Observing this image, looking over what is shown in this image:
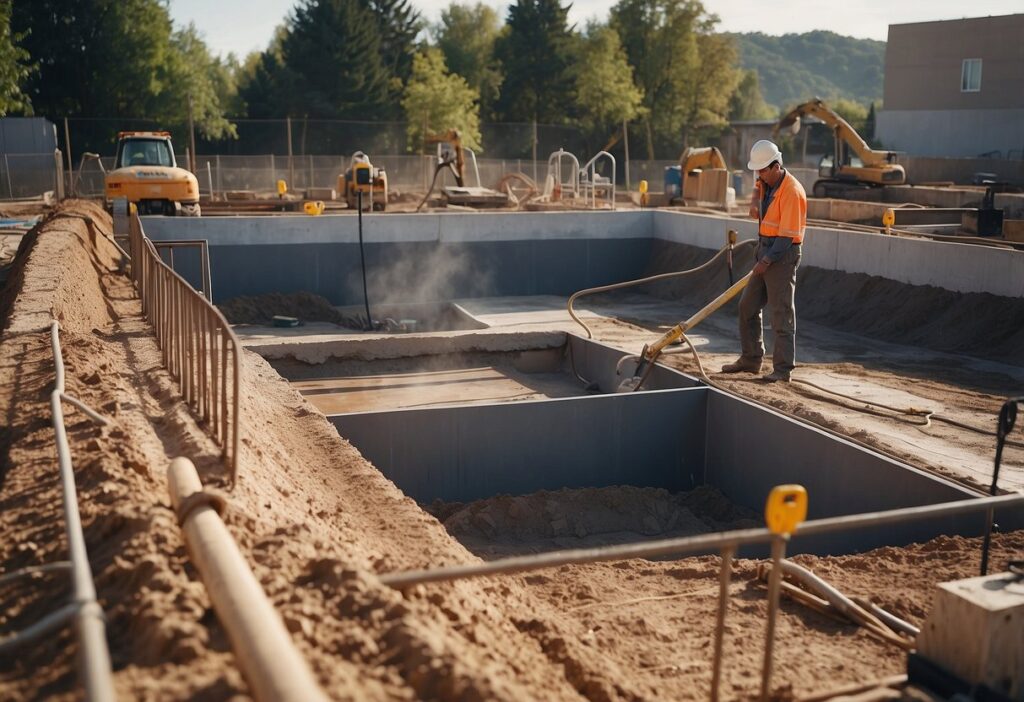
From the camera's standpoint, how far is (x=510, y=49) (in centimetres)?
5962

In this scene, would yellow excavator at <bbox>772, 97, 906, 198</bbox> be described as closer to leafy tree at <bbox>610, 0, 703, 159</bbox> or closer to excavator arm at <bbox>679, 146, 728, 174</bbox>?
excavator arm at <bbox>679, 146, 728, 174</bbox>

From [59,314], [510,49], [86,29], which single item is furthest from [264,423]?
[510,49]

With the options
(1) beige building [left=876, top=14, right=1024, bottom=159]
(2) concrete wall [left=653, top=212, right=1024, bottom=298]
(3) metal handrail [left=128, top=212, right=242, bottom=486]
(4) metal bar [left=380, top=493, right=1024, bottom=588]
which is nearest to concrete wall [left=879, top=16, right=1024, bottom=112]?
(1) beige building [left=876, top=14, right=1024, bottom=159]

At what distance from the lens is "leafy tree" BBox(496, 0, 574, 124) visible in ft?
193

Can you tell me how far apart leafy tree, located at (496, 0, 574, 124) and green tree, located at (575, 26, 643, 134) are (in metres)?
1.13

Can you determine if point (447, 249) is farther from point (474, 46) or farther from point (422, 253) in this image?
point (474, 46)

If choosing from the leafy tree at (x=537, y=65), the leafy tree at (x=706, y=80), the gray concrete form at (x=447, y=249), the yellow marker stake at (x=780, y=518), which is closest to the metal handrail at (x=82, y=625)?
the yellow marker stake at (x=780, y=518)

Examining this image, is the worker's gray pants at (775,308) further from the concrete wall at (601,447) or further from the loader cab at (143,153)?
the loader cab at (143,153)

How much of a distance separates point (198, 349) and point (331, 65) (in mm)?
46434

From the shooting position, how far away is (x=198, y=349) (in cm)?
702

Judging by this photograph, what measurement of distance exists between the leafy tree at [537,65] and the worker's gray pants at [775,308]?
4913cm

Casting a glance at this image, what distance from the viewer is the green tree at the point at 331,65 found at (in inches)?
1986

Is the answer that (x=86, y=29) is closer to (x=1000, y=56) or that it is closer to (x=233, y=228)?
(x=233, y=228)

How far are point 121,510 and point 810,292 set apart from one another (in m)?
14.2
